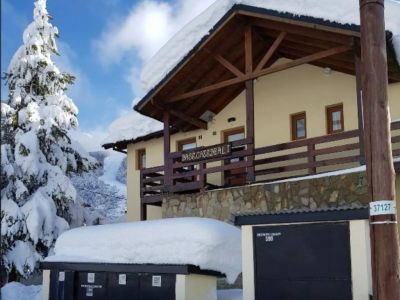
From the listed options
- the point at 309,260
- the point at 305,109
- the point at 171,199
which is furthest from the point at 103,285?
the point at 305,109

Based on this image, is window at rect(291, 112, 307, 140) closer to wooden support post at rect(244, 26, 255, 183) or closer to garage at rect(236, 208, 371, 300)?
wooden support post at rect(244, 26, 255, 183)

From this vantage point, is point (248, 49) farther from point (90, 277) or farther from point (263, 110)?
point (90, 277)

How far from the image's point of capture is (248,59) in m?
14.0

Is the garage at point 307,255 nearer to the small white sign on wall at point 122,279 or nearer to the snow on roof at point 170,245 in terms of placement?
the snow on roof at point 170,245

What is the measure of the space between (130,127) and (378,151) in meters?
15.4

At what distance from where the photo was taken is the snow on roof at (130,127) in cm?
1888

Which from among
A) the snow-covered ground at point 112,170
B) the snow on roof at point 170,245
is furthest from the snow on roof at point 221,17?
the snow-covered ground at point 112,170

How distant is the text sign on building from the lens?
550 inches

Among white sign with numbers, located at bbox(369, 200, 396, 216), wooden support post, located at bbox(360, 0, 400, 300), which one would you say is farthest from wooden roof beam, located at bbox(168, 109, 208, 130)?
white sign with numbers, located at bbox(369, 200, 396, 216)

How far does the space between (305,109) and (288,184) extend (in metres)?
3.56

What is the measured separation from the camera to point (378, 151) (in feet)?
15.1

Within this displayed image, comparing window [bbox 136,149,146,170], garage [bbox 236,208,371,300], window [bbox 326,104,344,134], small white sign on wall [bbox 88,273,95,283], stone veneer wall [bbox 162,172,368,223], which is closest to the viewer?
garage [bbox 236,208,371,300]

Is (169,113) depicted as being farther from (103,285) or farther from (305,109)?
(103,285)

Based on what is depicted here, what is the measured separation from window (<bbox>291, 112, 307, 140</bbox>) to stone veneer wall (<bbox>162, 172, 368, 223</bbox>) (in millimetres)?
3069
